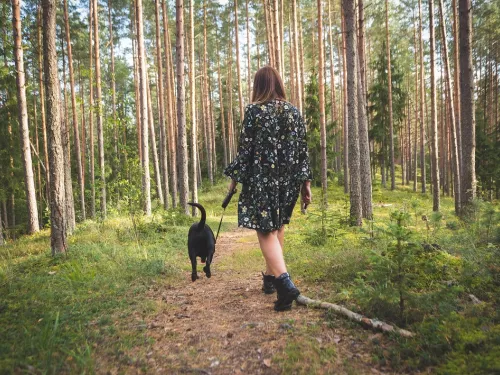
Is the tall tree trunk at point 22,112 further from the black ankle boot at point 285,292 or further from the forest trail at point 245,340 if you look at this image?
the black ankle boot at point 285,292

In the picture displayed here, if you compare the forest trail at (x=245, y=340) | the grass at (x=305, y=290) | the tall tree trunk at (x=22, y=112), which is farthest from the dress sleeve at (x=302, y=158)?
the tall tree trunk at (x=22, y=112)

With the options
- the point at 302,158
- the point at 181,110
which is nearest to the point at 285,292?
the point at 302,158

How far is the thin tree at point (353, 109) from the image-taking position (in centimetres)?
793

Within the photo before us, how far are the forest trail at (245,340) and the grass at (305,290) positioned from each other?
0.03m

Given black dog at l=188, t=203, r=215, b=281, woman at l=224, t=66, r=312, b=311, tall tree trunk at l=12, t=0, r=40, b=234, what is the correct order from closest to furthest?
woman at l=224, t=66, r=312, b=311 → black dog at l=188, t=203, r=215, b=281 → tall tree trunk at l=12, t=0, r=40, b=234

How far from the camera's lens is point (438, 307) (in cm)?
258

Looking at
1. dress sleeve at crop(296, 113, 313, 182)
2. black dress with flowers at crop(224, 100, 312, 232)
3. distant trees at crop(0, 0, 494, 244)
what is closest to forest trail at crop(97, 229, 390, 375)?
black dress with flowers at crop(224, 100, 312, 232)

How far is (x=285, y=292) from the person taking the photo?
3064mm

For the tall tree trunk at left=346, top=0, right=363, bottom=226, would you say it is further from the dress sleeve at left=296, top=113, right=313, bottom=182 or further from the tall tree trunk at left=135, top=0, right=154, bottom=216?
the tall tree trunk at left=135, top=0, right=154, bottom=216

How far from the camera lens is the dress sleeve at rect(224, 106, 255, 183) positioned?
330 cm

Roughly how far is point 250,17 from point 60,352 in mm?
25356

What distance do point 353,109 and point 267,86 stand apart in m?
5.52

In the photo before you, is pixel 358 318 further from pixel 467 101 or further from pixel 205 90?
pixel 205 90

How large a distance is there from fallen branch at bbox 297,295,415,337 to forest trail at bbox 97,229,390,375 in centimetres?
6
